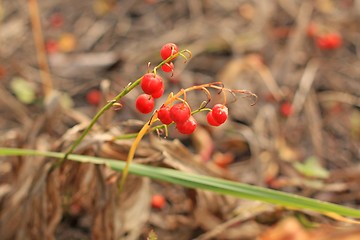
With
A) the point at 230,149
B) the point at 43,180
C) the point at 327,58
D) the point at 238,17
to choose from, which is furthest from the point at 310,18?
the point at 43,180

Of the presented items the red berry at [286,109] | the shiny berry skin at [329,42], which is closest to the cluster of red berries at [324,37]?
the shiny berry skin at [329,42]

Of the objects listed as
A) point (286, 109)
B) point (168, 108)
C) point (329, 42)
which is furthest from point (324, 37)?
point (168, 108)

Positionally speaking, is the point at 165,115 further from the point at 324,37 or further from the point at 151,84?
the point at 324,37

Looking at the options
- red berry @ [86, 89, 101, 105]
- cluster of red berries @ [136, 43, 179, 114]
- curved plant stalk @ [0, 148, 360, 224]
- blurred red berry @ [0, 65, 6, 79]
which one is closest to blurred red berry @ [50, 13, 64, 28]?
blurred red berry @ [0, 65, 6, 79]

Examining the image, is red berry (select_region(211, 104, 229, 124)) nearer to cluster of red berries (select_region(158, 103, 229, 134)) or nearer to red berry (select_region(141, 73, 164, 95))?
cluster of red berries (select_region(158, 103, 229, 134))

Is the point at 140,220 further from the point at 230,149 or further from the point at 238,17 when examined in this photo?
the point at 238,17
